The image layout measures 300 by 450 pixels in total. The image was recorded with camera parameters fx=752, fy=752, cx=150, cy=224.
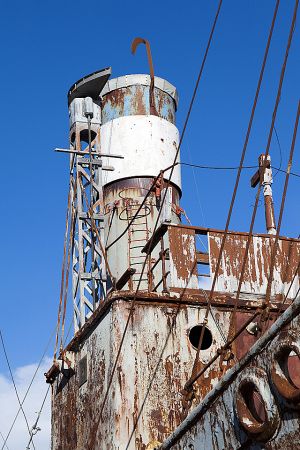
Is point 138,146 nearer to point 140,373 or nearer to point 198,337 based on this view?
point 198,337

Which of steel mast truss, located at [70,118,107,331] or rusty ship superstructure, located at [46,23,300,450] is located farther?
steel mast truss, located at [70,118,107,331]

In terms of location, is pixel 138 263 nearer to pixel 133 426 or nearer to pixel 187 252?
pixel 187 252

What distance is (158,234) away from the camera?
45.5ft

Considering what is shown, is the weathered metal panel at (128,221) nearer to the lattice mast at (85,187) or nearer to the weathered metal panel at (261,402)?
the lattice mast at (85,187)

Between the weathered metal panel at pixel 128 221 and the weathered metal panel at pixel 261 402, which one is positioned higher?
the weathered metal panel at pixel 128 221

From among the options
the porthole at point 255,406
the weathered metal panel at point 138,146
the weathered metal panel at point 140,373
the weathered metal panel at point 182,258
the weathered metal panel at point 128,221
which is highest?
the weathered metal panel at point 138,146

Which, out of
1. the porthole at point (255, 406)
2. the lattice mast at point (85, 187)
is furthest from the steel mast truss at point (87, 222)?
the porthole at point (255, 406)

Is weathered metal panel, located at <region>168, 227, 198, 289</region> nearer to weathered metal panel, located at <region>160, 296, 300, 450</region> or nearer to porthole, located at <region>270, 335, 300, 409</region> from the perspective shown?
weathered metal panel, located at <region>160, 296, 300, 450</region>

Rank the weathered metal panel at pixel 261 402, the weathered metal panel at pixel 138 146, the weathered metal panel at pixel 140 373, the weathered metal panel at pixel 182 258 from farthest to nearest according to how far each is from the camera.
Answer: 1. the weathered metal panel at pixel 138 146
2. the weathered metal panel at pixel 182 258
3. the weathered metal panel at pixel 140 373
4. the weathered metal panel at pixel 261 402

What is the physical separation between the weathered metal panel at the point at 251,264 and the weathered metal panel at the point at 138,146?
5.09 meters

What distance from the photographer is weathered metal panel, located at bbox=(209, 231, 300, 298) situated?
13664mm

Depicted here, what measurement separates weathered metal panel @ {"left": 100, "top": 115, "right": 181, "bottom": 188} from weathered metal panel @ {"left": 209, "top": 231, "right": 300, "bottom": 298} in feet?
16.7

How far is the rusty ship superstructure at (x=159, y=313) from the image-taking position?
306 inches

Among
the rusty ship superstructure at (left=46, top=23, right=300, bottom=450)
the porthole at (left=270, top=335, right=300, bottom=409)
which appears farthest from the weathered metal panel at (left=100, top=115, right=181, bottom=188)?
the porthole at (left=270, top=335, right=300, bottom=409)
